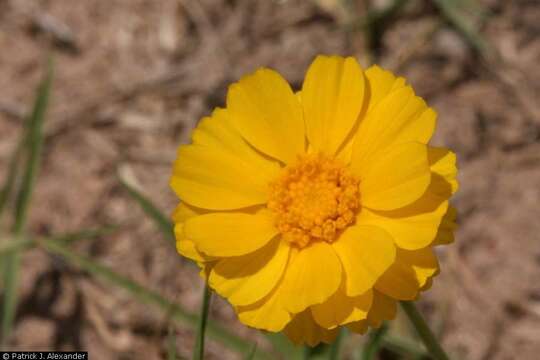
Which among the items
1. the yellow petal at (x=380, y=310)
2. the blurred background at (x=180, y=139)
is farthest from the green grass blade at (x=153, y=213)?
the yellow petal at (x=380, y=310)

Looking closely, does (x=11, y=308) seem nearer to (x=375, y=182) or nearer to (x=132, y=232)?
(x=132, y=232)

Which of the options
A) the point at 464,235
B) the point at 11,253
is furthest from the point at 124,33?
the point at 464,235

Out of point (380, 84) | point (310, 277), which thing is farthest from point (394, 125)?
point (310, 277)

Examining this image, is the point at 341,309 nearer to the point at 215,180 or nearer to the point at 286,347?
the point at 215,180

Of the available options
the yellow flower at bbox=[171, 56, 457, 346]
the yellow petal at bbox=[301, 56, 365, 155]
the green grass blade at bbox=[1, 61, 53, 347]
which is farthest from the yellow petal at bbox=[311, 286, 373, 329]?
the green grass blade at bbox=[1, 61, 53, 347]

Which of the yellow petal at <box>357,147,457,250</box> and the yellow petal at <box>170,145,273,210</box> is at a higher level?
the yellow petal at <box>170,145,273,210</box>

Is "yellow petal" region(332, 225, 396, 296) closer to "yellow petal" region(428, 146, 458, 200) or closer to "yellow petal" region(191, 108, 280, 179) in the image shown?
"yellow petal" region(428, 146, 458, 200)
